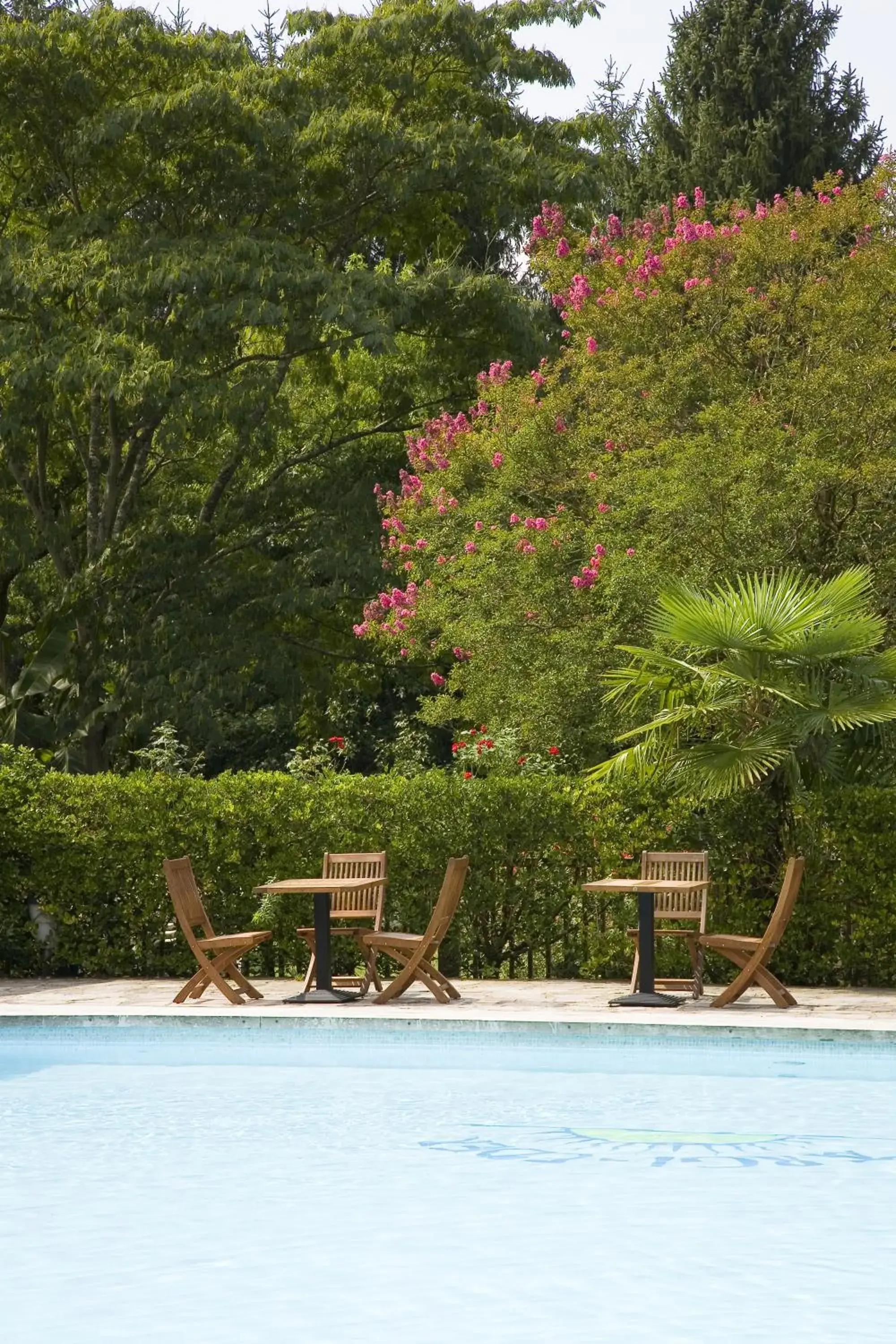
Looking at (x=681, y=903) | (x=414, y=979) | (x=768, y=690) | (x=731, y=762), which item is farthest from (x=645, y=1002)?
(x=768, y=690)

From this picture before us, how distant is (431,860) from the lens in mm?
14586

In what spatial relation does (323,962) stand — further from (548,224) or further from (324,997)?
(548,224)

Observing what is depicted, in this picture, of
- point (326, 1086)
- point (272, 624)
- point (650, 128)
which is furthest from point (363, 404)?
point (326, 1086)

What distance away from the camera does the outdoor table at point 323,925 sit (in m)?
13.0

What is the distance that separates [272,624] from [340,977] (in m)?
14.1

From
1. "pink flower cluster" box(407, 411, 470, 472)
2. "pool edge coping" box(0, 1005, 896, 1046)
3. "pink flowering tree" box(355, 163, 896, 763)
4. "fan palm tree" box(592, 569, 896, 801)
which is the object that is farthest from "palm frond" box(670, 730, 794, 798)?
"pink flower cluster" box(407, 411, 470, 472)

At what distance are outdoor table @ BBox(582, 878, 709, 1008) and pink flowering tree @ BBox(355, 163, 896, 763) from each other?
3.80 m

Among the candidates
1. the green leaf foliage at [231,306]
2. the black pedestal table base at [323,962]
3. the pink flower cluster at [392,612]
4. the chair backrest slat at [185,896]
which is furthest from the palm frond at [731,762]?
the green leaf foliage at [231,306]

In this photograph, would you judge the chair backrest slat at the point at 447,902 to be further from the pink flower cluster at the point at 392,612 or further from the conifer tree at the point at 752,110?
the conifer tree at the point at 752,110

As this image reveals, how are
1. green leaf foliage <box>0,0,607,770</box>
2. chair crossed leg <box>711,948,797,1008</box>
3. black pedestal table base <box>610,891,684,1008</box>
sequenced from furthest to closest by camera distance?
green leaf foliage <box>0,0,607,770</box>
black pedestal table base <box>610,891,684,1008</box>
chair crossed leg <box>711,948,797,1008</box>

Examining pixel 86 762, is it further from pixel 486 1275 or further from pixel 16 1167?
pixel 486 1275

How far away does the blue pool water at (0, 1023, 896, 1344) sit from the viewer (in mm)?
6484

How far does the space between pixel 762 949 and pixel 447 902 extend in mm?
2324

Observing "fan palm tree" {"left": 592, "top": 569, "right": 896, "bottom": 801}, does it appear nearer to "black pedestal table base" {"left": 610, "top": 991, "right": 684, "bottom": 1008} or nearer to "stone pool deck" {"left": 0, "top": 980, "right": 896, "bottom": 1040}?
"black pedestal table base" {"left": 610, "top": 991, "right": 684, "bottom": 1008}
